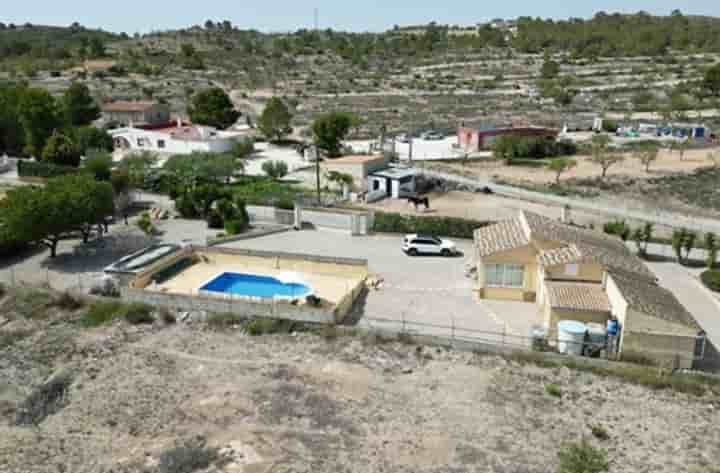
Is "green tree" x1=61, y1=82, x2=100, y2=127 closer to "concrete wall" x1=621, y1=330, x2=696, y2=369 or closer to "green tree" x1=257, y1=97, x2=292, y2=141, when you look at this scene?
"green tree" x1=257, y1=97, x2=292, y2=141

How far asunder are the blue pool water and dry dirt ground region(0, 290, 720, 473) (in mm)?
4620

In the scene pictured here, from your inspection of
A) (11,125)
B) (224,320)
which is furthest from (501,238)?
(11,125)

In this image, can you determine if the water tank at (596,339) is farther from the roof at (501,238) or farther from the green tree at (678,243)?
the green tree at (678,243)

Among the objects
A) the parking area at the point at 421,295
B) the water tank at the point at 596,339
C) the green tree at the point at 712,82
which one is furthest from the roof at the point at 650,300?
the green tree at the point at 712,82

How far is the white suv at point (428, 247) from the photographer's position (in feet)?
107

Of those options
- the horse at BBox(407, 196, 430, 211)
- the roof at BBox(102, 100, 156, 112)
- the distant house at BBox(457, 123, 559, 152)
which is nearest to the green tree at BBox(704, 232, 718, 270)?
the horse at BBox(407, 196, 430, 211)

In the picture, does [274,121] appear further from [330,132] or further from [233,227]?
[233,227]

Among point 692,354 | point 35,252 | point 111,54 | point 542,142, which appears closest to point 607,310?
point 692,354

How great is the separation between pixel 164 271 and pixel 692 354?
70.5 feet

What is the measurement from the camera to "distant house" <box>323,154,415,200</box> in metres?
45.6

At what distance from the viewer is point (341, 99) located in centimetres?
10531

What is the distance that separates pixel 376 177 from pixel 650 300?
25658 millimetres

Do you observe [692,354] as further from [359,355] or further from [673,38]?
[673,38]

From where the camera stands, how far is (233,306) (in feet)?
82.5
